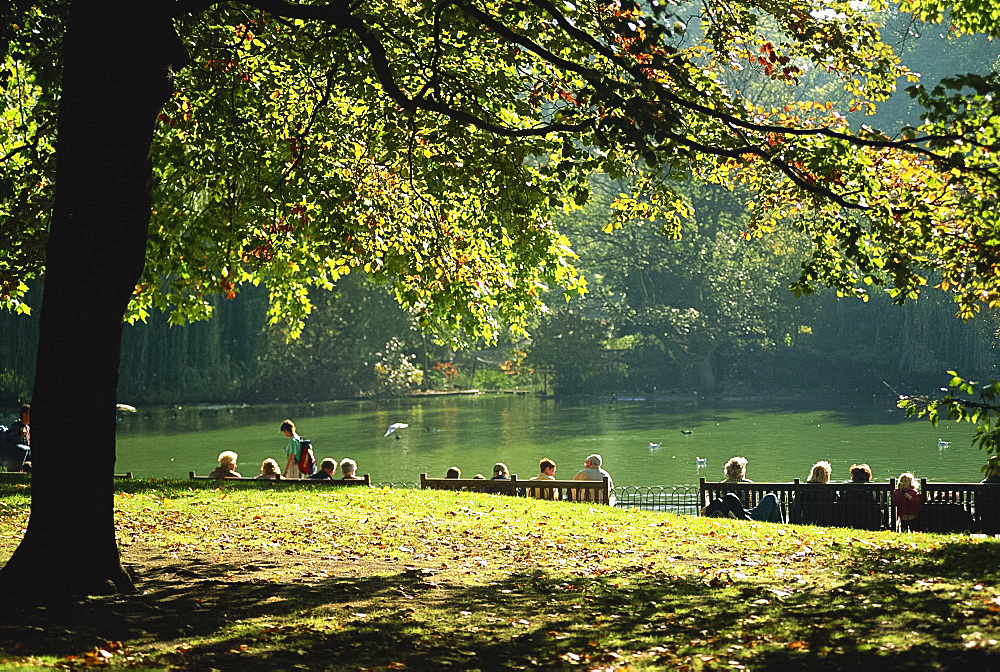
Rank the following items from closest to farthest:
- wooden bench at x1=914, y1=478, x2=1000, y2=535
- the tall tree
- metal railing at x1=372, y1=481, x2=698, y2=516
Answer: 1. the tall tree
2. wooden bench at x1=914, y1=478, x2=1000, y2=535
3. metal railing at x1=372, y1=481, x2=698, y2=516

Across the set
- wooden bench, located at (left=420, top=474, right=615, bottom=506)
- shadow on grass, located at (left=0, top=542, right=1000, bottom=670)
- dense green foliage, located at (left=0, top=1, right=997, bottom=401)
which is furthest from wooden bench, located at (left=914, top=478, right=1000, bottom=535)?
shadow on grass, located at (left=0, top=542, right=1000, bottom=670)

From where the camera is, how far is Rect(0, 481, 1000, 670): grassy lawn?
6656 millimetres

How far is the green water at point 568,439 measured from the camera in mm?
29797

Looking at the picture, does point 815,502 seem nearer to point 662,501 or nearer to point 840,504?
point 840,504

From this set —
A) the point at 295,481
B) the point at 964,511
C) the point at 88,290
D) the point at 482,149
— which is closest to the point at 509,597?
the point at 88,290

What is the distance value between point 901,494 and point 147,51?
1117cm

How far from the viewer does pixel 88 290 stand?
7699 millimetres

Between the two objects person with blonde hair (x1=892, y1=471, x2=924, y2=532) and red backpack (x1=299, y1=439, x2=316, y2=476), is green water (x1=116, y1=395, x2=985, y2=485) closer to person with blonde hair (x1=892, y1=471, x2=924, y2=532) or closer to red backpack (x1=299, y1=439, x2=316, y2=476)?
red backpack (x1=299, y1=439, x2=316, y2=476)

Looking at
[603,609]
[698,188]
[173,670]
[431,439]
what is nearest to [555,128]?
[603,609]

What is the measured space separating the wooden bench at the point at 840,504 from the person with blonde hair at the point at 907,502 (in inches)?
11.0

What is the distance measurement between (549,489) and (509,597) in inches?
321

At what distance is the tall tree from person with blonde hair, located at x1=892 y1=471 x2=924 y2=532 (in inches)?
162

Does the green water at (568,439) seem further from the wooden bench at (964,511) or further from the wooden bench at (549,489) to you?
the wooden bench at (964,511)

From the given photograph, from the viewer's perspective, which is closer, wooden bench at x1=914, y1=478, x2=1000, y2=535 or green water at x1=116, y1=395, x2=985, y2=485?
wooden bench at x1=914, y1=478, x2=1000, y2=535
